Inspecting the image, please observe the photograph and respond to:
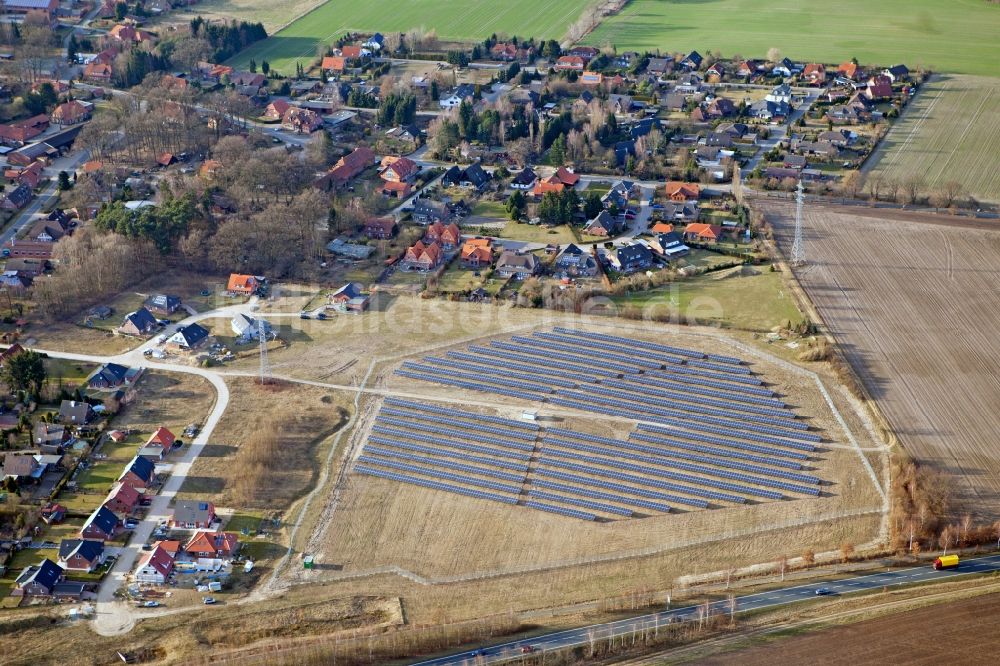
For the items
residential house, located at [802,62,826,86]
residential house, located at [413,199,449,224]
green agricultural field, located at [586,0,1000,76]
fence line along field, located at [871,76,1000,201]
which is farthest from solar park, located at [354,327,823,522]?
green agricultural field, located at [586,0,1000,76]

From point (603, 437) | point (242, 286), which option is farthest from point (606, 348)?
point (242, 286)

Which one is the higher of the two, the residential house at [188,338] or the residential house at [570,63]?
the residential house at [570,63]

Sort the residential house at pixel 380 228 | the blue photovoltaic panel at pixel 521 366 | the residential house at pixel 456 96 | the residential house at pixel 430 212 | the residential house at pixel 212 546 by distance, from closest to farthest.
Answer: the residential house at pixel 212 546 < the blue photovoltaic panel at pixel 521 366 < the residential house at pixel 380 228 < the residential house at pixel 430 212 < the residential house at pixel 456 96

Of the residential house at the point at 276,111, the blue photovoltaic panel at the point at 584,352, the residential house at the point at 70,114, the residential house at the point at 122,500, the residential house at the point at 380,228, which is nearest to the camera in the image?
the residential house at the point at 122,500

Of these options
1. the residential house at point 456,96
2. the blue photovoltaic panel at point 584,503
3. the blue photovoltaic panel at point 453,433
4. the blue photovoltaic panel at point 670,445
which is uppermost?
the residential house at point 456,96

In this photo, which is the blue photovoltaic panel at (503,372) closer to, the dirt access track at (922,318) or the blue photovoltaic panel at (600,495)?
the blue photovoltaic panel at (600,495)

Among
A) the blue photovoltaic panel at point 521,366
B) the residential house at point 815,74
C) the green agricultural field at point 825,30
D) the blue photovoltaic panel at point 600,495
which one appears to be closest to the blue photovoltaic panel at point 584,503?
the blue photovoltaic panel at point 600,495
